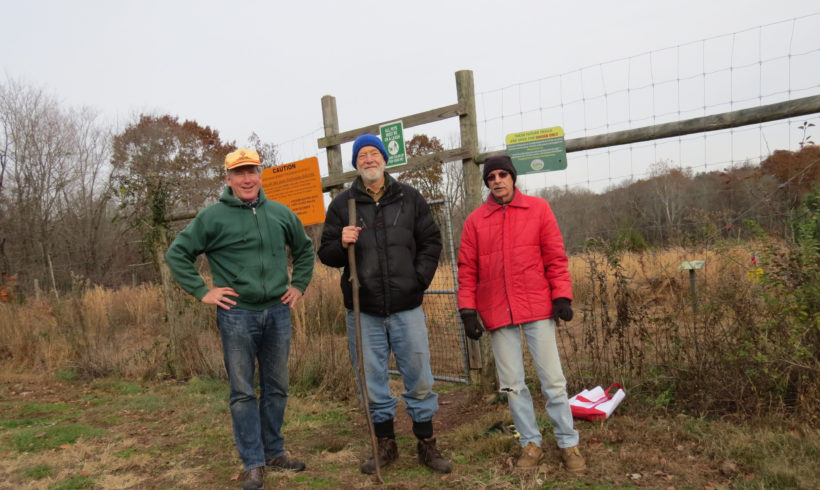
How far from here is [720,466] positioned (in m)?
3.44

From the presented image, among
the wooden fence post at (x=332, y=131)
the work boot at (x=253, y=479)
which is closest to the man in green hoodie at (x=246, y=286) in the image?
the work boot at (x=253, y=479)

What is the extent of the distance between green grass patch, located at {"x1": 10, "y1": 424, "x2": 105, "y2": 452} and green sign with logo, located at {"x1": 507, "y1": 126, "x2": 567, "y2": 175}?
15.2 ft

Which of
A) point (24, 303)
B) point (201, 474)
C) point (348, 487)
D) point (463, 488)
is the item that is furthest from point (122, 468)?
point (24, 303)

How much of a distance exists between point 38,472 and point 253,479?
78.1 inches

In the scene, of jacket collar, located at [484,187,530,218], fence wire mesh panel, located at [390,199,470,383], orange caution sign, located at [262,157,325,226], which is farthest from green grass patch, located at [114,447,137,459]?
jacket collar, located at [484,187,530,218]

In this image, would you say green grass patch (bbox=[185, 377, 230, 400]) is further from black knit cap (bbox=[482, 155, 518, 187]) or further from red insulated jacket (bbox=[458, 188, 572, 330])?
black knit cap (bbox=[482, 155, 518, 187])

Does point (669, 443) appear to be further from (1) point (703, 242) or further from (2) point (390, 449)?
(2) point (390, 449)

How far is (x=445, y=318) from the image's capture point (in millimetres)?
7730

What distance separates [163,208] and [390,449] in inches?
196

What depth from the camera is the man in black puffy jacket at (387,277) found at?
12.2 ft

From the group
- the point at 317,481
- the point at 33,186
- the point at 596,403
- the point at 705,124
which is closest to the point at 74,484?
the point at 317,481

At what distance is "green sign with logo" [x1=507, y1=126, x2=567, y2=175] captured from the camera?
15.7ft

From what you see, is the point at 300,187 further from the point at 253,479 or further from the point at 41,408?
the point at 41,408

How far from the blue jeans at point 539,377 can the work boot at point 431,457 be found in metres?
0.54
